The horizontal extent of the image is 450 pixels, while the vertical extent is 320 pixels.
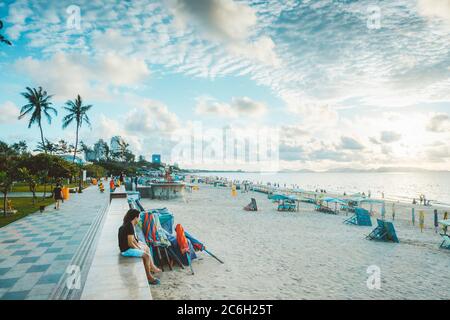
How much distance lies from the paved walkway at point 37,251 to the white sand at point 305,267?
7.57 ft

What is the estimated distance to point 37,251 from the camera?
7.02 metres

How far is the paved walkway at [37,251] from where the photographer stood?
4.88 m

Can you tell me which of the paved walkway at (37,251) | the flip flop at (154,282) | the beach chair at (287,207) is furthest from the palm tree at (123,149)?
the flip flop at (154,282)

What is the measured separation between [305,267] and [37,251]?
24.2 ft

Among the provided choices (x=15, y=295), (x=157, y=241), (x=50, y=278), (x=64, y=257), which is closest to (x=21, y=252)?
(x=64, y=257)

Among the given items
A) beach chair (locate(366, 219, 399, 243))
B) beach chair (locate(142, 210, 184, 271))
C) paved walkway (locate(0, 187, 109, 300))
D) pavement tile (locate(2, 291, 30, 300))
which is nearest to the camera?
pavement tile (locate(2, 291, 30, 300))

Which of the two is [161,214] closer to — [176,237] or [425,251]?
[176,237]

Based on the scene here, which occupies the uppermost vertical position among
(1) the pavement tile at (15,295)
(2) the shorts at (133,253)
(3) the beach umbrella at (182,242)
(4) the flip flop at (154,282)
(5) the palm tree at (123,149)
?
(5) the palm tree at (123,149)

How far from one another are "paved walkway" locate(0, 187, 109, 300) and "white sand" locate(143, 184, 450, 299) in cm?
231

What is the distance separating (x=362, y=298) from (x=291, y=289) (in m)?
1.49

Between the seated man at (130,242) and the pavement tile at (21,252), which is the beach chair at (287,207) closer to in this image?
the seated man at (130,242)

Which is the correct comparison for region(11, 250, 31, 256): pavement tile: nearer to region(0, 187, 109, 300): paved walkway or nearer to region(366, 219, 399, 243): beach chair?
region(0, 187, 109, 300): paved walkway

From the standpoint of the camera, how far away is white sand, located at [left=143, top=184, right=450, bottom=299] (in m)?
5.90

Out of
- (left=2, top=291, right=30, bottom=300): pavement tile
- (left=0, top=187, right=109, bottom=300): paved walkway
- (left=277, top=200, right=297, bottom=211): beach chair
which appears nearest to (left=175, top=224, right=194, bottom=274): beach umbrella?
(left=0, top=187, right=109, bottom=300): paved walkway
